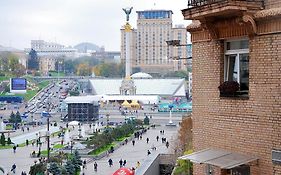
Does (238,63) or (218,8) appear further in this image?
(238,63)

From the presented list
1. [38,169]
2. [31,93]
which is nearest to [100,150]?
[38,169]

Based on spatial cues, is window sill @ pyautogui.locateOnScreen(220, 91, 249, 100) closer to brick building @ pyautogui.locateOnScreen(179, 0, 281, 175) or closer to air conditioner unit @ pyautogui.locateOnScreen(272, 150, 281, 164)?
brick building @ pyautogui.locateOnScreen(179, 0, 281, 175)

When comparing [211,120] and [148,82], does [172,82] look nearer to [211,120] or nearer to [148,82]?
[148,82]

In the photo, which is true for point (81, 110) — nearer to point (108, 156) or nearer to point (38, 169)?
point (108, 156)

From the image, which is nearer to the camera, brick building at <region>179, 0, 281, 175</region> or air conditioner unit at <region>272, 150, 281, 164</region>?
air conditioner unit at <region>272, 150, 281, 164</region>

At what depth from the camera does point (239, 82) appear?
745cm

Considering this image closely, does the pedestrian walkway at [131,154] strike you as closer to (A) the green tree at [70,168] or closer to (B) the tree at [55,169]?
(A) the green tree at [70,168]

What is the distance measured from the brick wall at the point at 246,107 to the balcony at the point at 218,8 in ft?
1.52

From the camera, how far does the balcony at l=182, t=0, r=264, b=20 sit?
6707 mm

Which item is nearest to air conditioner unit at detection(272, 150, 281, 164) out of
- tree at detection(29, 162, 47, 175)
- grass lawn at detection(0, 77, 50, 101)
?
tree at detection(29, 162, 47, 175)

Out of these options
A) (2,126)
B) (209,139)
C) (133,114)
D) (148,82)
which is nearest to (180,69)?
(148,82)

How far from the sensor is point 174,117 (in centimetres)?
7475

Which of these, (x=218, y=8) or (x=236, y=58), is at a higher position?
(x=218, y=8)

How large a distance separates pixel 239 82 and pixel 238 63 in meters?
0.30
